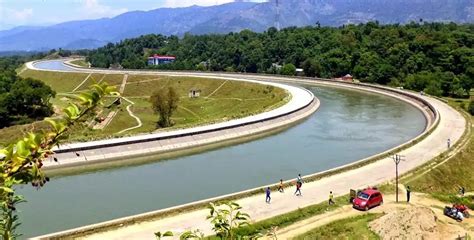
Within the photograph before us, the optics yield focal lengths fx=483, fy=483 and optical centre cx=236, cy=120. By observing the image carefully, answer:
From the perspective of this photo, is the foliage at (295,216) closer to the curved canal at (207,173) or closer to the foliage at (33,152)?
the curved canal at (207,173)

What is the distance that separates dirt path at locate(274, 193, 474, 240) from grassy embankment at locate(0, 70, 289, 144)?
22187 mm

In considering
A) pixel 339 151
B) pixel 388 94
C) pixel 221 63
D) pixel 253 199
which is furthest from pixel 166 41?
pixel 253 199

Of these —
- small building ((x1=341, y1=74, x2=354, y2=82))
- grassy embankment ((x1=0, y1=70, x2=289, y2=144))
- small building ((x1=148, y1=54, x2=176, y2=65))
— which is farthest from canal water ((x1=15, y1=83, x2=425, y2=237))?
small building ((x1=148, y1=54, x2=176, y2=65))

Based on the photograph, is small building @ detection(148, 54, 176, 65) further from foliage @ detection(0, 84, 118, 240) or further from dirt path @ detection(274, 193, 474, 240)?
foliage @ detection(0, 84, 118, 240)

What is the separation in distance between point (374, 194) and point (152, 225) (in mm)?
10405

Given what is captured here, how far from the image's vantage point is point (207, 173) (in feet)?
106

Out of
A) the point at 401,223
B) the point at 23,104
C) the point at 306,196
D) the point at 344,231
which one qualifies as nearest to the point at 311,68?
the point at 23,104

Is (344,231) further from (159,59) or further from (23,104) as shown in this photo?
(159,59)

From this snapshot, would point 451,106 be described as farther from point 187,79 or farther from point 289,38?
point 289,38

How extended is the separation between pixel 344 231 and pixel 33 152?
1790 cm

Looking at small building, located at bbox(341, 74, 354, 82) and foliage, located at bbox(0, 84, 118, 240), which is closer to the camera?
foliage, located at bbox(0, 84, 118, 240)

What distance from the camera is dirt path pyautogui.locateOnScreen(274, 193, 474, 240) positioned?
1953 centimetres

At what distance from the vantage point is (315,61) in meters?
90.1

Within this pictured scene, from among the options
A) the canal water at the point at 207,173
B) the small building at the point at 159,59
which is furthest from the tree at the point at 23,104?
the small building at the point at 159,59
